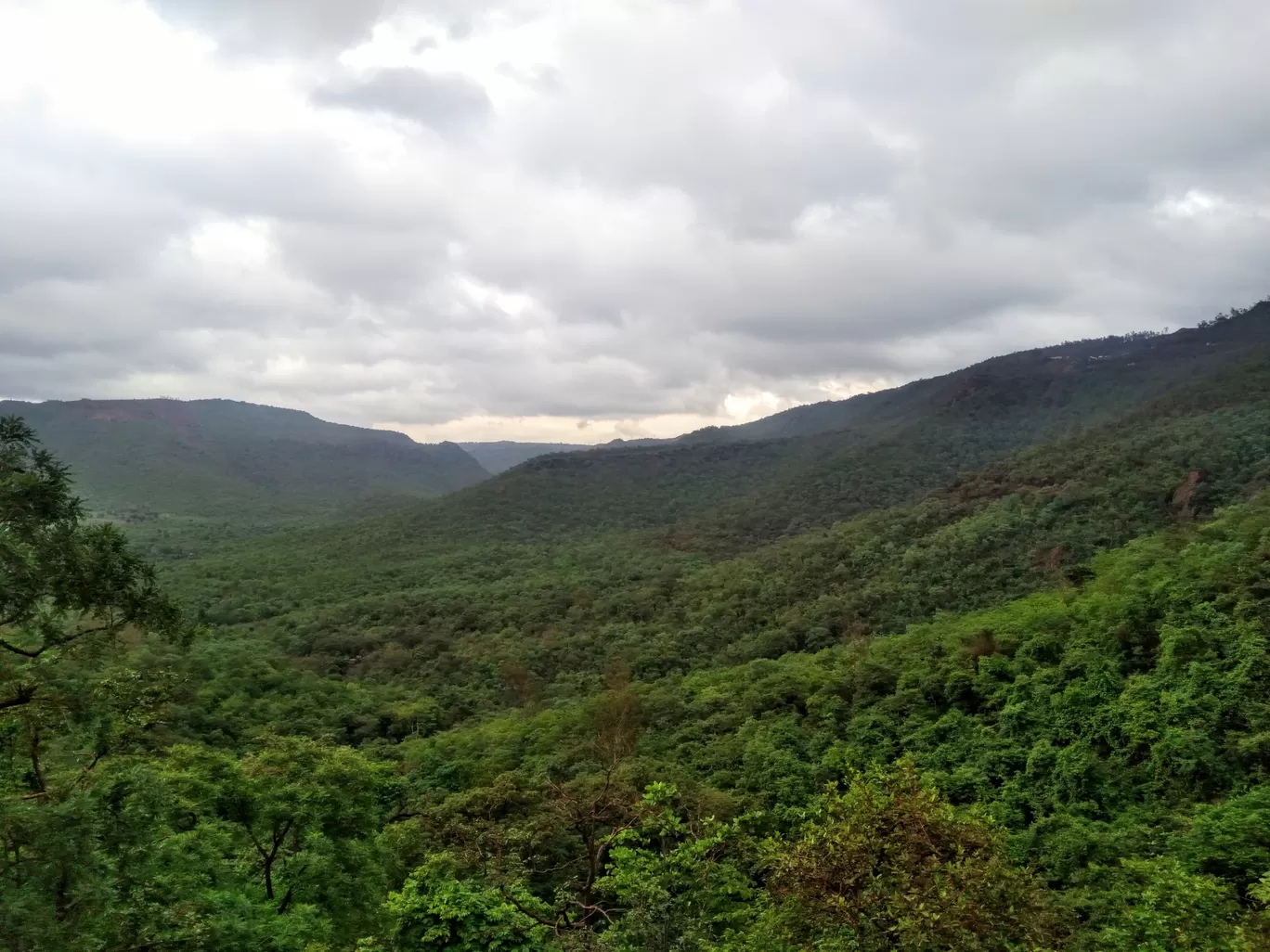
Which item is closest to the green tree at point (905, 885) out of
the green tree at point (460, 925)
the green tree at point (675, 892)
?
the green tree at point (675, 892)

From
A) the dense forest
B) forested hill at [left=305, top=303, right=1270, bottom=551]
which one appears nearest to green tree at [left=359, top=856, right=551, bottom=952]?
the dense forest

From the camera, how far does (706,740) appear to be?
84.9 ft

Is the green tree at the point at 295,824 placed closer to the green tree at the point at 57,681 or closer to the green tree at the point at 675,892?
the green tree at the point at 57,681

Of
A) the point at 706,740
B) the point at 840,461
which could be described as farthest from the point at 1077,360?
the point at 706,740

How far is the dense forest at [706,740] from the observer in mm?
8375

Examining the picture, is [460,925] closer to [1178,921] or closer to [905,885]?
[905,885]

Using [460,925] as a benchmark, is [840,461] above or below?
above

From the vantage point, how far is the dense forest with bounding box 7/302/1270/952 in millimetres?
8375

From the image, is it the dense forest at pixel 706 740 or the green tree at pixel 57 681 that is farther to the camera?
the dense forest at pixel 706 740

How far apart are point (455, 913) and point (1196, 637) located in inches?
769

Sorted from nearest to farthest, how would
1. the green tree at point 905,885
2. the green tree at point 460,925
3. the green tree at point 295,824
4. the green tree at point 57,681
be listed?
1. the green tree at point 905,885
2. the green tree at point 57,681
3. the green tree at point 460,925
4. the green tree at point 295,824

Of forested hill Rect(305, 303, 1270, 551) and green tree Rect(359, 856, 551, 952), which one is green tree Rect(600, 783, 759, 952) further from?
forested hill Rect(305, 303, 1270, 551)

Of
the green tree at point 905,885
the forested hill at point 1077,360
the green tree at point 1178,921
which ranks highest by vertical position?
the forested hill at point 1077,360

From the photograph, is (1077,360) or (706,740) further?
(1077,360)
